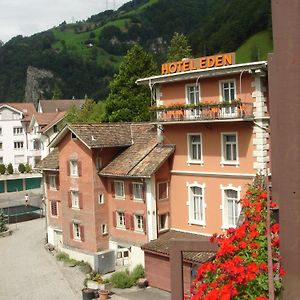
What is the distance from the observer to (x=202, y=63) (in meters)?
29.5

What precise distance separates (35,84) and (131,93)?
143 m

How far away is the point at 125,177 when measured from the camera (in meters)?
33.5

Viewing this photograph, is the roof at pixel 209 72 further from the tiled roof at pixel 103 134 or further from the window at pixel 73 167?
the window at pixel 73 167

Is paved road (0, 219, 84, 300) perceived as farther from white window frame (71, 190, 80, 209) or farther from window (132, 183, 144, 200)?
window (132, 183, 144, 200)

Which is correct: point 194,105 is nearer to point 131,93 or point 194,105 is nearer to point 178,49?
point 131,93

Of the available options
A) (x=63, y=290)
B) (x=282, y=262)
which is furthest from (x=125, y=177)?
(x=282, y=262)

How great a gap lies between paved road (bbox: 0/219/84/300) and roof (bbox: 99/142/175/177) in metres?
8.19

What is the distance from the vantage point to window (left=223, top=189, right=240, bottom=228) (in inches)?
1133

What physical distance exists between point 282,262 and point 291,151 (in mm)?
1916

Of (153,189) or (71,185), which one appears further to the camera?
(71,185)

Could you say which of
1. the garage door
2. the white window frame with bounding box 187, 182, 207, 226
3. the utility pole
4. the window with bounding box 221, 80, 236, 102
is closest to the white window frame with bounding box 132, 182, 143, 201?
the white window frame with bounding box 187, 182, 207, 226

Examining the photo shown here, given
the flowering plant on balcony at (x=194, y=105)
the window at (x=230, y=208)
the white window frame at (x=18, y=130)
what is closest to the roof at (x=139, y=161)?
the flowering plant on balcony at (x=194, y=105)

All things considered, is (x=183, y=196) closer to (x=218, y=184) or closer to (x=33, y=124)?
(x=218, y=184)

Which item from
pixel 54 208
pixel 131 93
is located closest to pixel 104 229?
pixel 54 208
